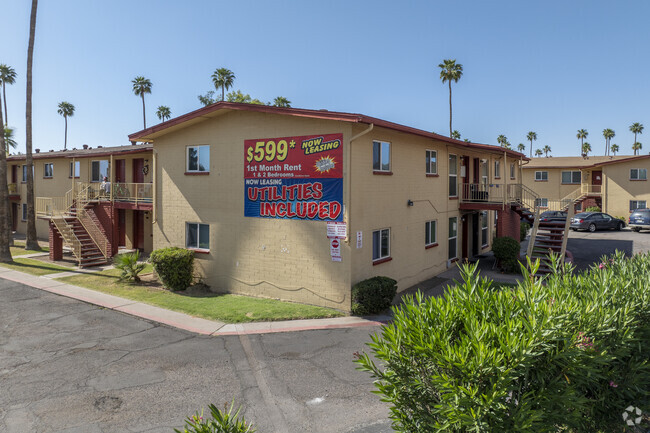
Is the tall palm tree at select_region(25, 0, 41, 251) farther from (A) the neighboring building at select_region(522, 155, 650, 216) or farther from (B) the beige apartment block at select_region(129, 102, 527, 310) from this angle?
(A) the neighboring building at select_region(522, 155, 650, 216)

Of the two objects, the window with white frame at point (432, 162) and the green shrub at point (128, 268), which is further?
the window with white frame at point (432, 162)

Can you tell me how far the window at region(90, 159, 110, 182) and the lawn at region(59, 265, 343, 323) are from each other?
10720 millimetres

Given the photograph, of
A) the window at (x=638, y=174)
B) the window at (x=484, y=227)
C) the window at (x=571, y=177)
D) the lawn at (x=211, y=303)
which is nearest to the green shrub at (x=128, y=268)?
the lawn at (x=211, y=303)

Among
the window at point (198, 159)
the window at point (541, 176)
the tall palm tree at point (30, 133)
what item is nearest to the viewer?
the window at point (198, 159)

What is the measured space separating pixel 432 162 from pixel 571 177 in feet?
124

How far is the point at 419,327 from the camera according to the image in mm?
4973

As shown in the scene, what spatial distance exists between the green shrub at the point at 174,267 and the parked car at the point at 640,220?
37.0 m

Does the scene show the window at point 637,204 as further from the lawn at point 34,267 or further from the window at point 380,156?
the lawn at point 34,267

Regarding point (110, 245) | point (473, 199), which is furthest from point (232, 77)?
point (473, 199)

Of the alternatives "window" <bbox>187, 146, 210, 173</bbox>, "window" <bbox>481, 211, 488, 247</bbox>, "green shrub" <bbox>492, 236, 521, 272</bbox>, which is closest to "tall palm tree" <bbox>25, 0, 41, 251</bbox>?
"window" <bbox>187, 146, 210, 173</bbox>

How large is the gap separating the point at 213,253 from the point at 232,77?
46.6 metres

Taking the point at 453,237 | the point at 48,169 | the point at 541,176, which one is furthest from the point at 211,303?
the point at 541,176

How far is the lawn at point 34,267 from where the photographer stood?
20444 millimetres

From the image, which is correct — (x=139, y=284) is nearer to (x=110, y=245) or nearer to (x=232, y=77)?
(x=110, y=245)
